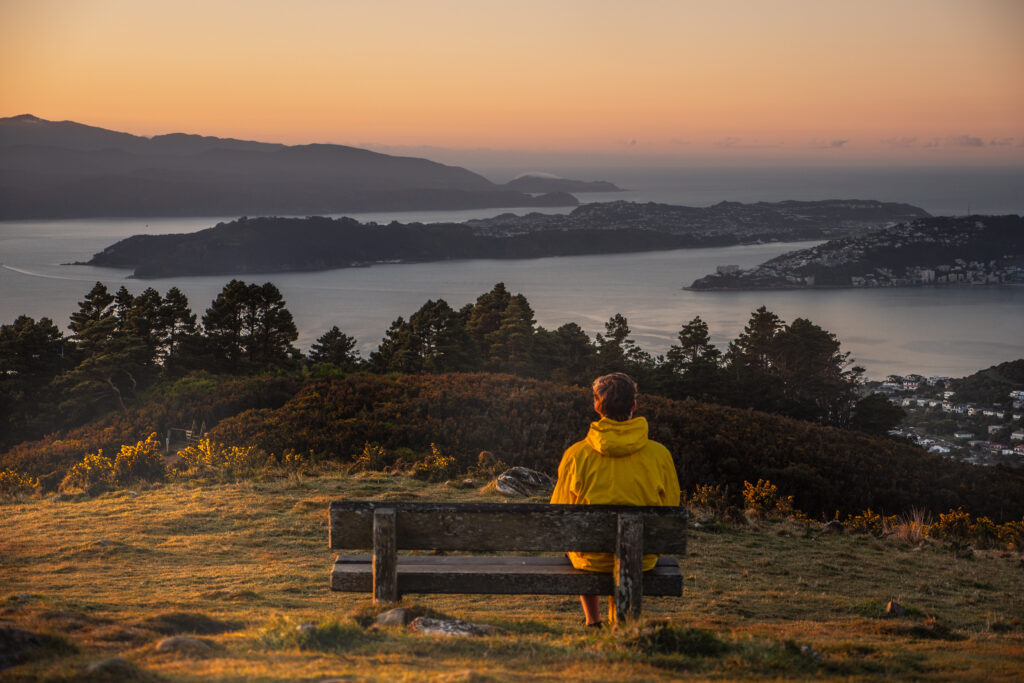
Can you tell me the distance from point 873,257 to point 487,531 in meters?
126

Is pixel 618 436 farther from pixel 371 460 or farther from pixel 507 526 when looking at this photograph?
pixel 371 460

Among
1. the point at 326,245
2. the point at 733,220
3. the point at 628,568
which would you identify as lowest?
the point at 628,568

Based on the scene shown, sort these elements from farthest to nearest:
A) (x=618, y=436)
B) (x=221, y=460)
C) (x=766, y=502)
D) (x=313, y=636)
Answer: (x=221, y=460)
(x=766, y=502)
(x=618, y=436)
(x=313, y=636)

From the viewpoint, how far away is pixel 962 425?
1491 inches

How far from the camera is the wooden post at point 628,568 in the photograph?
4.16 m

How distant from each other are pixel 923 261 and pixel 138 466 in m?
126

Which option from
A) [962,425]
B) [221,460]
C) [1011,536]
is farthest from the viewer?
[962,425]

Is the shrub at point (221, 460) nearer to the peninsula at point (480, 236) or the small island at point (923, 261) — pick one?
the small island at point (923, 261)

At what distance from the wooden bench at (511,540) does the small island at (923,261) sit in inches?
4245

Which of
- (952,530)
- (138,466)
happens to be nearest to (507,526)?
(952,530)

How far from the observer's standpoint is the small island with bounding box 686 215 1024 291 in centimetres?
11131

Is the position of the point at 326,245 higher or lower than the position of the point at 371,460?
higher

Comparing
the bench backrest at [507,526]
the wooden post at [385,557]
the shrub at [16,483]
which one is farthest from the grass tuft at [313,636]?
the shrub at [16,483]

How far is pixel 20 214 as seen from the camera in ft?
471
